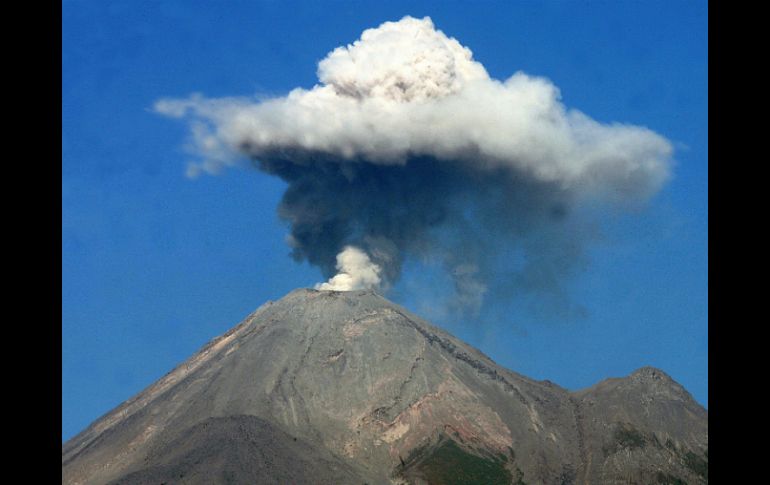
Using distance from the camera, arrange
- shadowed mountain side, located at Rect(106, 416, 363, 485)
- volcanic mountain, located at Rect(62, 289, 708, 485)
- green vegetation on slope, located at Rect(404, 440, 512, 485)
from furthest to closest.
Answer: volcanic mountain, located at Rect(62, 289, 708, 485)
green vegetation on slope, located at Rect(404, 440, 512, 485)
shadowed mountain side, located at Rect(106, 416, 363, 485)

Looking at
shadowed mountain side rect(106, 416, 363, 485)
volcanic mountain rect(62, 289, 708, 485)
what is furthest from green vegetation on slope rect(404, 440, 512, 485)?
shadowed mountain side rect(106, 416, 363, 485)

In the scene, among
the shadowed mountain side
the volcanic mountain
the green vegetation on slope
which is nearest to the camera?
the shadowed mountain side

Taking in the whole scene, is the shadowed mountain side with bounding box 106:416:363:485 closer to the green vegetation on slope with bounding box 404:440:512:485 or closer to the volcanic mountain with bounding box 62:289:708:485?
the volcanic mountain with bounding box 62:289:708:485

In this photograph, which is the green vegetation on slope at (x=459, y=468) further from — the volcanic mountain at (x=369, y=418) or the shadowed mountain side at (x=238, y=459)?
the shadowed mountain side at (x=238, y=459)

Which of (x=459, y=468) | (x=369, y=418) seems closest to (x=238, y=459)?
(x=369, y=418)

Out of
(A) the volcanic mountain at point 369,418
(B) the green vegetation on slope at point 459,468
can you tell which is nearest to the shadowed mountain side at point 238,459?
(A) the volcanic mountain at point 369,418

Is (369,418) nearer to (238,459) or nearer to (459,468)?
(459,468)

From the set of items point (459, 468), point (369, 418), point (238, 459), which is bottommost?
point (238, 459)
